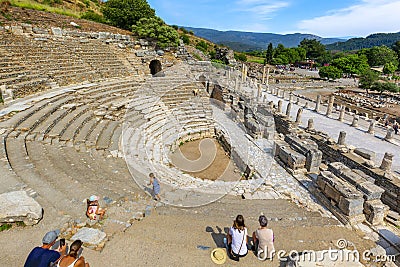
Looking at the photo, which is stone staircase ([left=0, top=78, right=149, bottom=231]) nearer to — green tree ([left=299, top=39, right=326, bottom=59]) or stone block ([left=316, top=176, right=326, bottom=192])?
stone block ([left=316, top=176, right=326, bottom=192])

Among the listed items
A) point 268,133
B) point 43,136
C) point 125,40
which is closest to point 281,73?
point 125,40

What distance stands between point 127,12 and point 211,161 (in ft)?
72.6

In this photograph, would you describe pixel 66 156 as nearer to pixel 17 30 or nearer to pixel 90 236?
pixel 90 236

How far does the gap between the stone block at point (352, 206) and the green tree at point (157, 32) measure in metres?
20.7

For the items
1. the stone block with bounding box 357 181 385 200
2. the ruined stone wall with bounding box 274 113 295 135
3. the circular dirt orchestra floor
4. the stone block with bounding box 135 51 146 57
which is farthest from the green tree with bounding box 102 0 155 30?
the stone block with bounding box 357 181 385 200

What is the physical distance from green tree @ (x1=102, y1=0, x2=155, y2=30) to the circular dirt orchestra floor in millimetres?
18986

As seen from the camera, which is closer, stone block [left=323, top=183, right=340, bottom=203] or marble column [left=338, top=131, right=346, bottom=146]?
stone block [left=323, top=183, right=340, bottom=203]

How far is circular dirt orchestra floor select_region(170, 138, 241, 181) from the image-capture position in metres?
10.6

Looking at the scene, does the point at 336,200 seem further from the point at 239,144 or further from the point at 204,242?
the point at 239,144

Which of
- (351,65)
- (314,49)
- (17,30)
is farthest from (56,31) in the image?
(314,49)

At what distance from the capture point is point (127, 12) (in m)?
26.8

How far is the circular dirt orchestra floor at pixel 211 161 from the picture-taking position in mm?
10648

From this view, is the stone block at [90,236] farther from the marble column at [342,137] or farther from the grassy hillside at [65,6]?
the grassy hillside at [65,6]

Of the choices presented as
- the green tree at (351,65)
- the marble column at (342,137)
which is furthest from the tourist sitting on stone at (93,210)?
the green tree at (351,65)
